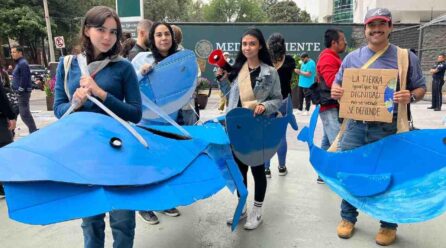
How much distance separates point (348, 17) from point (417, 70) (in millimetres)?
43127

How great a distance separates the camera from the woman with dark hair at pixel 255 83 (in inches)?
118

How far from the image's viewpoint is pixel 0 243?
2.98 m

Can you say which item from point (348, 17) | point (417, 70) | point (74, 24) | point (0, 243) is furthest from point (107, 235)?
point (348, 17)

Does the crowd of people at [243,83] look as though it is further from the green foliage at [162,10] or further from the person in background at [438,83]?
the green foliage at [162,10]

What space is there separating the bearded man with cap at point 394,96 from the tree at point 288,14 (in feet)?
193

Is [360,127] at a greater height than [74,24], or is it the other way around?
[74,24]

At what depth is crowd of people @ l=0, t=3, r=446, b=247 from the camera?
1954 millimetres

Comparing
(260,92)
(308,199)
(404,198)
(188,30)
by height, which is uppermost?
(188,30)

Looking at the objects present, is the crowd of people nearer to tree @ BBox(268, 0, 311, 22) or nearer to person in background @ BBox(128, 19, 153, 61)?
person in background @ BBox(128, 19, 153, 61)

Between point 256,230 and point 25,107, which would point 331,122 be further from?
point 25,107

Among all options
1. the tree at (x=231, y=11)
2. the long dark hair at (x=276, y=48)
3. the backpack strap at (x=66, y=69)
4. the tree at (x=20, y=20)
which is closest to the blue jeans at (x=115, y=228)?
the backpack strap at (x=66, y=69)

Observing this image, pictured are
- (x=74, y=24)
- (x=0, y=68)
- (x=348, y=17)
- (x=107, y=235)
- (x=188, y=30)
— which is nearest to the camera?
(x=107, y=235)

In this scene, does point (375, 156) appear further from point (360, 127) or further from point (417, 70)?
point (417, 70)

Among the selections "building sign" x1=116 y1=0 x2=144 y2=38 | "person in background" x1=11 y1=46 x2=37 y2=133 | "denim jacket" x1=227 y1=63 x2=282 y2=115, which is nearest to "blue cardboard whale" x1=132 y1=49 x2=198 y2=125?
"denim jacket" x1=227 y1=63 x2=282 y2=115
